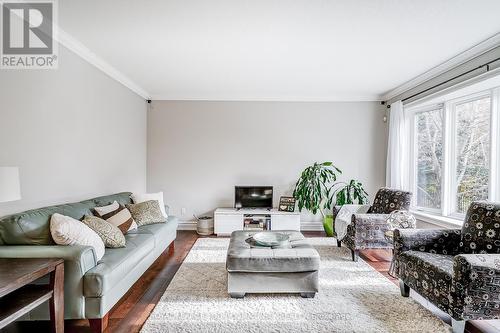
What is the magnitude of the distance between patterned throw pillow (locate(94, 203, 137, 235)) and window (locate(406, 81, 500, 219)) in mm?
4147

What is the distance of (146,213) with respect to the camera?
3559 mm

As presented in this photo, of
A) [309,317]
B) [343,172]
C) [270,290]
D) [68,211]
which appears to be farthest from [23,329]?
[343,172]

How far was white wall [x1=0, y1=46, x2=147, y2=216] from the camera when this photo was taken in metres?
2.38

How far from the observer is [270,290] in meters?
2.57

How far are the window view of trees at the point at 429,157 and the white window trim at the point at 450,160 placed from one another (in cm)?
7

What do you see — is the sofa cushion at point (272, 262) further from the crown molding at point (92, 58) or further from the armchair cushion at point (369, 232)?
the crown molding at point (92, 58)

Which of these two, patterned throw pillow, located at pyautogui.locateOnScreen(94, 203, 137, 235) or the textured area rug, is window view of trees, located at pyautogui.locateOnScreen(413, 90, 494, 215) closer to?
the textured area rug

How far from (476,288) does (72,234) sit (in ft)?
9.68

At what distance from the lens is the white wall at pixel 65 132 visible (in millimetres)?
2381

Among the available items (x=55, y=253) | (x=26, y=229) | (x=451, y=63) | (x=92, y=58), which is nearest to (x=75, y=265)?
(x=55, y=253)

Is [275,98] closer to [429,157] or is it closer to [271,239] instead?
[429,157]

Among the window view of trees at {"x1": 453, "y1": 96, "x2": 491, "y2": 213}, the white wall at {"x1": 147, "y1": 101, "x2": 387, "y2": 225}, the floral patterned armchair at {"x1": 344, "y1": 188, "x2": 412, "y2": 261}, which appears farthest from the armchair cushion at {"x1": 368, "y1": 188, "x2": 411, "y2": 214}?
the white wall at {"x1": 147, "y1": 101, "x2": 387, "y2": 225}

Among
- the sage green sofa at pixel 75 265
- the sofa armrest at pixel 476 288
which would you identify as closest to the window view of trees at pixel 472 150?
the sofa armrest at pixel 476 288

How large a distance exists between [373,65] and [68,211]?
12.9 ft
